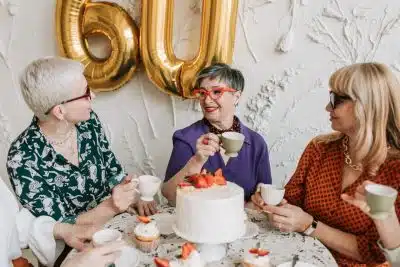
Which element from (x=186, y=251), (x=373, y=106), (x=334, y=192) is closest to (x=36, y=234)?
(x=186, y=251)

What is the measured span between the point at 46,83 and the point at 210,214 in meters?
1.00

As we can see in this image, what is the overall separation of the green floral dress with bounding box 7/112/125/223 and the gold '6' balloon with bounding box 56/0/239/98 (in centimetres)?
44

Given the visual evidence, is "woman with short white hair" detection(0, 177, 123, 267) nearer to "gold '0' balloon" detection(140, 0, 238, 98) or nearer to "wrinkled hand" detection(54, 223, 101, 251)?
"wrinkled hand" detection(54, 223, 101, 251)

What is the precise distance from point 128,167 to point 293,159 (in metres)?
1.03

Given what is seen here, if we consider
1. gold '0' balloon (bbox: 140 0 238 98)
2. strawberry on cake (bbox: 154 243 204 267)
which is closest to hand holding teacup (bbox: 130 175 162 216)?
strawberry on cake (bbox: 154 243 204 267)

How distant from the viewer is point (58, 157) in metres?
2.16

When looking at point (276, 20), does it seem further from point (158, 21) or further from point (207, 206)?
point (207, 206)

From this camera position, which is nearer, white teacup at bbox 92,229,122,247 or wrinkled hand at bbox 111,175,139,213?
white teacup at bbox 92,229,122,247

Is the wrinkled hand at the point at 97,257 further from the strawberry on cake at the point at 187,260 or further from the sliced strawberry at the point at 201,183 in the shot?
the sliced strawberry at the point at 201,183

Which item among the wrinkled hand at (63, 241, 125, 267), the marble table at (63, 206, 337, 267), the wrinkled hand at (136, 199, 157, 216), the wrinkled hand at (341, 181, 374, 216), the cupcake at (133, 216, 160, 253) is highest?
the wrinkled hand at (341, 181, 374, 216)

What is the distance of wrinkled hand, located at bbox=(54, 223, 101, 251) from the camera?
196cm

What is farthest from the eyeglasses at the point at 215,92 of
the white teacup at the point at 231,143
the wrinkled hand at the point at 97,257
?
the wrinkled hand at the point at 97,257

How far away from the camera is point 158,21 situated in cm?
260

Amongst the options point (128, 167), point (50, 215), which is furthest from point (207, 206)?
point (128, 167)
